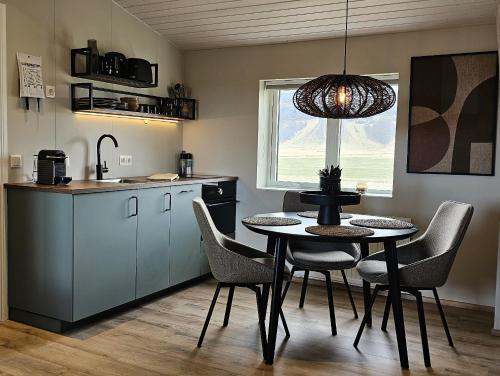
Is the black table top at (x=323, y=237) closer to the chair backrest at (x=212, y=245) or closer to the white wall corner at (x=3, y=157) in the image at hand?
the chair backrest at (x=212, y=245)

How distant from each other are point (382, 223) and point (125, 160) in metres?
2.25

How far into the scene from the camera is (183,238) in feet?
13.4

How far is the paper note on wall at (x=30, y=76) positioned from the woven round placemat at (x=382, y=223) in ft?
7.43

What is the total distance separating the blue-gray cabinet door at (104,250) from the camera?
3.12 meters

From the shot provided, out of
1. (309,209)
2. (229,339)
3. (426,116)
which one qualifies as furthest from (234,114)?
(229,339)

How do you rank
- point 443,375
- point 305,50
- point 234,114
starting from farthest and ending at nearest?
point 234,114, point 305,50, point 443,375

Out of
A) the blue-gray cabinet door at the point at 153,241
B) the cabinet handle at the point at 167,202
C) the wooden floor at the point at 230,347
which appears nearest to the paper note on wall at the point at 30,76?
the blue-gray cabinet door at the point at 153,241

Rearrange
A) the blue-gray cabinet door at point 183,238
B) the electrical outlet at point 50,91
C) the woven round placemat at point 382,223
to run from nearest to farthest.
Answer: the woven round placemat at point 382,223, the electrical outlet at point 50,91, the blue-gray cabinet door at point 183,238

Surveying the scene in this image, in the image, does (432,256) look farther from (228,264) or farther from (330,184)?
(228,264)

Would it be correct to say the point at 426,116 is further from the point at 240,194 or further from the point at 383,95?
the point at 240,194

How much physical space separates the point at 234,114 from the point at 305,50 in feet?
2.84

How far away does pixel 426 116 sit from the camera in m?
3.90

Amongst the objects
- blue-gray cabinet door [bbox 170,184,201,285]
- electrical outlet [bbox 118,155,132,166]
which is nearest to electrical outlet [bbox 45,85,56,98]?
electrical outlet [bbox 118,155,132,166]

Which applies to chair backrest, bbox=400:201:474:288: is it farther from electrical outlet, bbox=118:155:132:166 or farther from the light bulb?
electrical outlet, bbox=118:155:132:166
